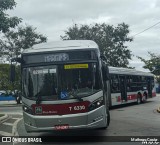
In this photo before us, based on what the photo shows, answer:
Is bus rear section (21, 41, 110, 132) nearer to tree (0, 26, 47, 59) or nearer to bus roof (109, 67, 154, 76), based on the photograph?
bus roof (109, 67, 154, 76)

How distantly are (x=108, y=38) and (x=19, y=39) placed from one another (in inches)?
482

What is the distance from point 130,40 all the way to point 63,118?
135ft

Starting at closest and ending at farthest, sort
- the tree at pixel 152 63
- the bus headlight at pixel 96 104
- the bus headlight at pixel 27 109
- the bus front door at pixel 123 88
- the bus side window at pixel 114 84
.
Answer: the bus headlight at pixel 96 104 < the bus headlight at pixel 27 109 < the bus side window at pixel 114 84 < the bus front door at pixel 123 88 < the tree at pixel 152 63

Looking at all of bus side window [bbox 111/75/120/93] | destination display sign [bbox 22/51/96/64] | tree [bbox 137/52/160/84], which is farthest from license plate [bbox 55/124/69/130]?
tree [bbox 137/52/160/84]

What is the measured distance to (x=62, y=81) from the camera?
11117 mm

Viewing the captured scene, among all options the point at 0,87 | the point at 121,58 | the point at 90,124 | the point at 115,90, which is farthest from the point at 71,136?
the point at 121,58

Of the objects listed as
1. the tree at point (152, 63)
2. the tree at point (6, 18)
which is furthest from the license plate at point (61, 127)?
the tree at point (152, 63)

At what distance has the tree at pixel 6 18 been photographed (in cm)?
1523

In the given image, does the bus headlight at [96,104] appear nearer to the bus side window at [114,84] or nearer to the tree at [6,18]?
the tree at [6,18]

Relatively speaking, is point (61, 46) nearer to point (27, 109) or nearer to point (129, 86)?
point (27, 109)

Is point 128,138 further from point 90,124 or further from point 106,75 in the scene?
point 106,75

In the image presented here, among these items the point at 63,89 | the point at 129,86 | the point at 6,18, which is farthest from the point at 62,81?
the point at 129,86

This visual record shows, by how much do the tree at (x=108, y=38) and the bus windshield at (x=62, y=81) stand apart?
36.6 meters

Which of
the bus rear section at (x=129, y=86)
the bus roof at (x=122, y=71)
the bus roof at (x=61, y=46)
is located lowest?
the bus rear section at (x=129, y=86)
